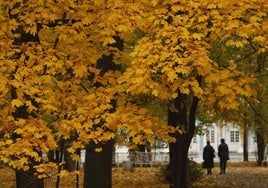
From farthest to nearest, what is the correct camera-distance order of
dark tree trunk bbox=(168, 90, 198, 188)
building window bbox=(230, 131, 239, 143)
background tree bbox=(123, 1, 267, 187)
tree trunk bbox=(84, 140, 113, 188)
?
building window bbox=(230, 131, 239, 143)
dark tree trunk bbox=(168, 90, 198, 188)
tree trunk bbox=(84, 140, 113, 188)
background tree bbox=(123, 1, 267, 187)

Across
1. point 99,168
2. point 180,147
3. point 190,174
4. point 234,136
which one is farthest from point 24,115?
point 234,136

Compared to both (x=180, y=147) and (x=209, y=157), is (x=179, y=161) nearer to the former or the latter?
(x=180, y=147)


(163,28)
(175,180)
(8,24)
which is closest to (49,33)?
(8,24)

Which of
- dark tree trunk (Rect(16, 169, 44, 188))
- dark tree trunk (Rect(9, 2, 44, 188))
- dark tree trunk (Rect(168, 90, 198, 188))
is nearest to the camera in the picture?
dark tree trunk (Rect(9, 2, 44, 188))

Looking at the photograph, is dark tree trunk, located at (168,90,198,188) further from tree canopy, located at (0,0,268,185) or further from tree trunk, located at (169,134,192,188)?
tree canopy, located at (0,0,268,185)

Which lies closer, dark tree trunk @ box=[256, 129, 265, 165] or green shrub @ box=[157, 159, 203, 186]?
green shrub @ box=[157, 159, 203, 186]

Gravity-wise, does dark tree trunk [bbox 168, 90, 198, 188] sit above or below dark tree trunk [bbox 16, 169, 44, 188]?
above

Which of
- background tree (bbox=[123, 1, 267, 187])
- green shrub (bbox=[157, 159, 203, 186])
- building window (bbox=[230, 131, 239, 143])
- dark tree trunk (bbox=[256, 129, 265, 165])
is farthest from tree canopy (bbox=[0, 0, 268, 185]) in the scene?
building window (bbox=[230, 131, 239, 143])

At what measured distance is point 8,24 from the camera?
1078cm

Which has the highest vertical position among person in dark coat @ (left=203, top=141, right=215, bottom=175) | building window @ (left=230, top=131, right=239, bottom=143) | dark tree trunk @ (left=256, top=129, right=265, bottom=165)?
building window @ (left=230, top=131, right=239, bottom=143)

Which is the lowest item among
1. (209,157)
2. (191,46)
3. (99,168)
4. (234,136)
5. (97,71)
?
(99,168)

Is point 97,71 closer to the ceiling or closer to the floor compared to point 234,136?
closer to the floor

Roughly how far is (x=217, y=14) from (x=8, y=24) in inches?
167

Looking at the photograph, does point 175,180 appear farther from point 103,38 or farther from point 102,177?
point 103,38
